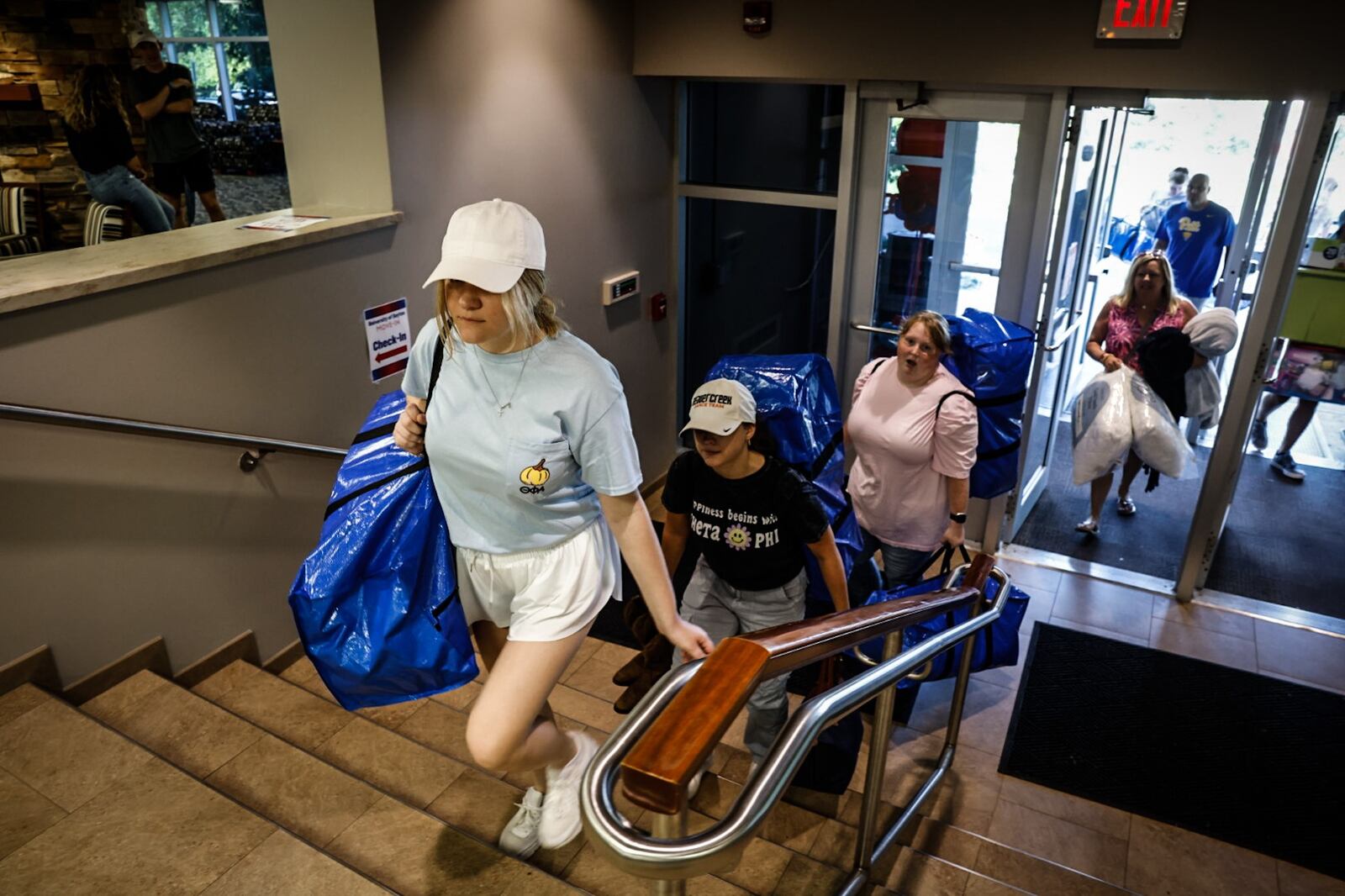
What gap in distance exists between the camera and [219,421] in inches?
128

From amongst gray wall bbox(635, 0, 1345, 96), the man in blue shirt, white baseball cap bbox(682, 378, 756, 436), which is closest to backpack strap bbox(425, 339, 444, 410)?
white baseball cap bbox(682, 378, 756, 436)

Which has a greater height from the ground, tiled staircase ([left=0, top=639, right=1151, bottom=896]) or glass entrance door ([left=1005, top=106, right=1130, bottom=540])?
glass entrance door ([left=1005, top=106, right=1130, bottom=540])

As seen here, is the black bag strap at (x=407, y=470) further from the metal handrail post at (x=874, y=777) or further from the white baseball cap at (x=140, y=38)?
the white baseball cap at (x=140, y=38)

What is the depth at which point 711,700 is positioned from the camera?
1.32 meters

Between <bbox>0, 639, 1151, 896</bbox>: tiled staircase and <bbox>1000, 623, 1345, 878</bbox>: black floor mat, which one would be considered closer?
<bbox>0, 639, 1151, 896</bbox>: tiled staircase

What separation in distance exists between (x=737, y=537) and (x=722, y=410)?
1.30ft

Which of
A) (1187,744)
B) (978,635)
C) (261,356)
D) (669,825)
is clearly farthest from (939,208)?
(669,825)

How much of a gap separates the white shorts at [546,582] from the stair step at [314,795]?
0.64 m

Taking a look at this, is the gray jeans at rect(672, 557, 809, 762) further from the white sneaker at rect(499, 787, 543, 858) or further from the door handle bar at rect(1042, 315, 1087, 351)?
the door handle bar at rect(1042, 315, 1087, 351)

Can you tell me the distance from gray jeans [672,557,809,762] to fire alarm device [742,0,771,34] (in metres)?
2.90

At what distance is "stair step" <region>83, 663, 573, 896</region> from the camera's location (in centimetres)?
235

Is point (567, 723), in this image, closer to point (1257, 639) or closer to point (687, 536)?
point (687, 536)

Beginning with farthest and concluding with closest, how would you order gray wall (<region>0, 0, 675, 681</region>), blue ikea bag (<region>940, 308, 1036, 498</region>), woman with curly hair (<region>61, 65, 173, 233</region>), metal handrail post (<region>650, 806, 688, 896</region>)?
woman with curly hair (<region>61, 65, 173, 233</region>) < blue ikea bag (<region>940, 308, 1036, 498</region>) < gray wall (<region>0, 0, 675, 681</region>) < metal handrail post (<region>650, 806, 688, 896</region>)

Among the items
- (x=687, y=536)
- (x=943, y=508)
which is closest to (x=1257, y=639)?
(x=943, y=508)
